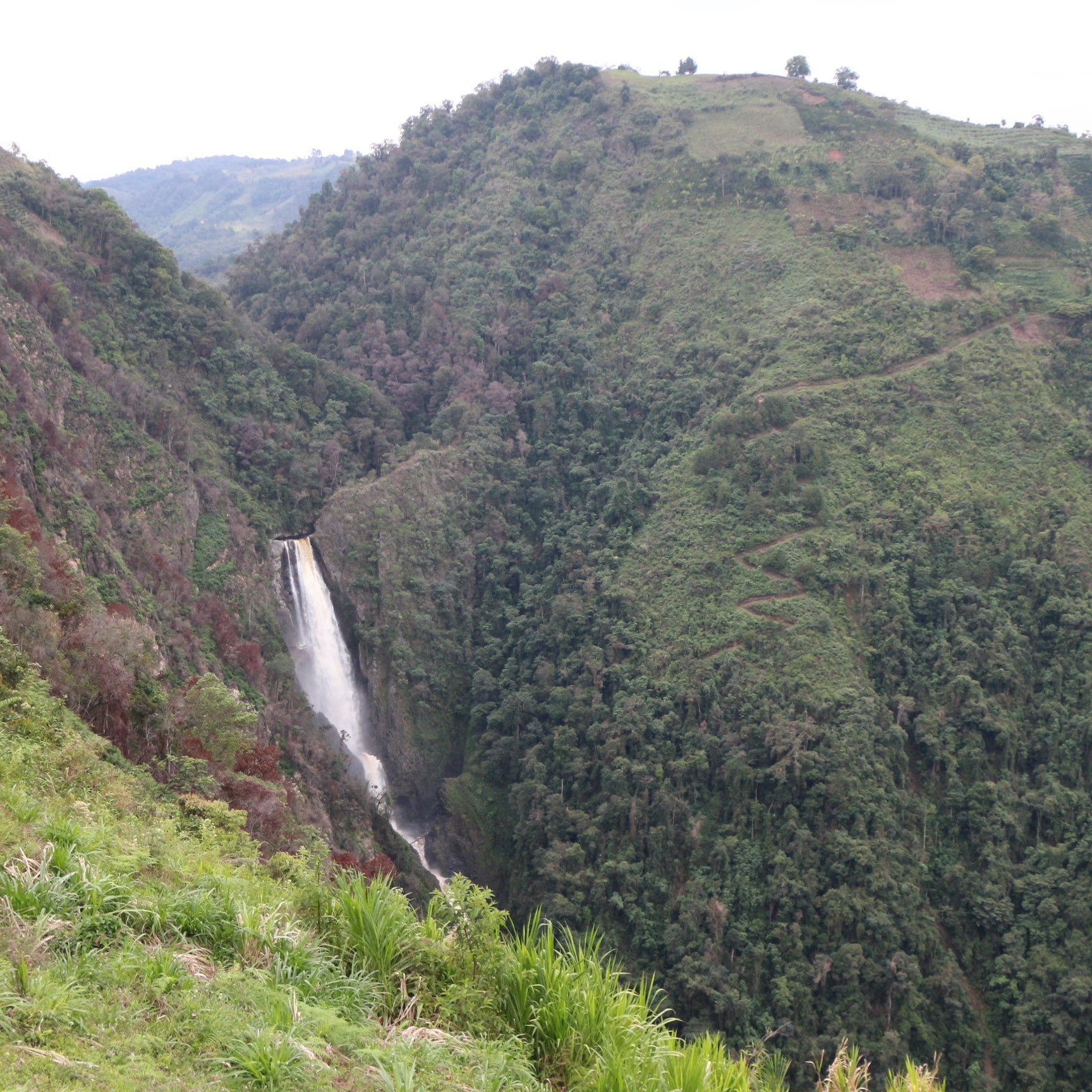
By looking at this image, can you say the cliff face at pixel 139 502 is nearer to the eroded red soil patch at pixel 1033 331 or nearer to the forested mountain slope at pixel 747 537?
the forested mountain slope at pixel 747 537

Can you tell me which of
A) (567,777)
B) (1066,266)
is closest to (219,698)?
(567,777)

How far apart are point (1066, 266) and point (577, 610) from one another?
26.0 metres

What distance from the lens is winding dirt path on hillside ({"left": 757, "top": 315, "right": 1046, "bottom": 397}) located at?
109 feet

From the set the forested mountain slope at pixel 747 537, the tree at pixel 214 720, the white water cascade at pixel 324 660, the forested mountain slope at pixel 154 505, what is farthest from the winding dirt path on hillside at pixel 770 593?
the tree at pixel 214 720

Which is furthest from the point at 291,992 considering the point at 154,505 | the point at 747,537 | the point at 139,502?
the point at 747,537

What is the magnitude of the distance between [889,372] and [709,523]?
33.6 feet

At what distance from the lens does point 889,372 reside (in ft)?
109

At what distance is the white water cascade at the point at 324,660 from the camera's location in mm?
29797

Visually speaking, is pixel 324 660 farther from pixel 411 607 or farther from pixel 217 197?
pixel 217 197

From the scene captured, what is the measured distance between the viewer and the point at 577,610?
30391 millimetres

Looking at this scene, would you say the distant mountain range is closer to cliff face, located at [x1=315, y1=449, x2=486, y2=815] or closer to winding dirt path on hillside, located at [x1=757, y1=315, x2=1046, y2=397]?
cliff face, located at [x1=315, y1=449, x2=486, y2=815]

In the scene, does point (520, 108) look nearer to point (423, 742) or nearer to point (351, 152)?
point (423, 742)

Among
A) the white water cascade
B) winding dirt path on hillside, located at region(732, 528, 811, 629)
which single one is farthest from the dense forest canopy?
the white water cascade

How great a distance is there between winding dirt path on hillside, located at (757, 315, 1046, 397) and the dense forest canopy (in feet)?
0.48
